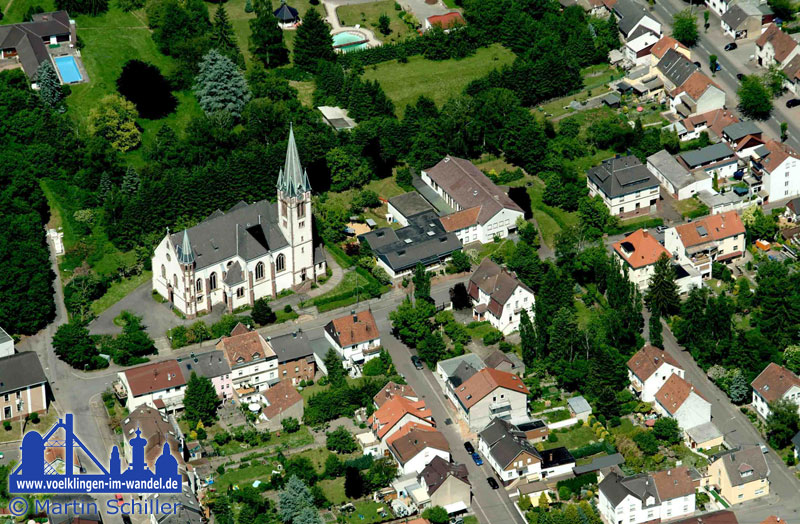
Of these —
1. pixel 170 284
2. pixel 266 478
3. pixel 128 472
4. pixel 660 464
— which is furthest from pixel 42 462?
pixel 660 464

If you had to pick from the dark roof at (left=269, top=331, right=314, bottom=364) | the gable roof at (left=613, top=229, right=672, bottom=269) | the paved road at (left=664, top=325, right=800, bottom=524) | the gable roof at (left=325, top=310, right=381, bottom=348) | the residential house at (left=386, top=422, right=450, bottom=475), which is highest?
the gable roof at (left=613, top=229, right=672, bottom=269)

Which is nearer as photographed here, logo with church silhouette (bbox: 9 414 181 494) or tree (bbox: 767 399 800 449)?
logo with church silhouette (bbox: 9 414 181 494)

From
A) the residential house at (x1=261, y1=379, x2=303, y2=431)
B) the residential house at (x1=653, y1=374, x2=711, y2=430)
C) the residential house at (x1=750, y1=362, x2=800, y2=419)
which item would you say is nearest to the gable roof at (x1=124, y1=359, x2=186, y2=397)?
the residential house at (x1=261, y1=379, x2=303, y2=431)

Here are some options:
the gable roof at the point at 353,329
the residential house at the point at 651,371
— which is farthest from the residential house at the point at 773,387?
the gable roof at the point at 353,329

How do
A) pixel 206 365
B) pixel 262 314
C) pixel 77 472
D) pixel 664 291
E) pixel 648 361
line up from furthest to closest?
1. pixel 664 291
2. pixel 262 314
3. pixel 648 361
4. pixel 206 365
5. pixel 77 472

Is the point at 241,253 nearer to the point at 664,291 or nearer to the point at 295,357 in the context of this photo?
the point at 295,357

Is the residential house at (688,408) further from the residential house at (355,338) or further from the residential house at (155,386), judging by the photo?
the residential house at (155,386)

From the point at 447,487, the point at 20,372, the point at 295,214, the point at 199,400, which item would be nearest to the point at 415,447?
the point at 447,487

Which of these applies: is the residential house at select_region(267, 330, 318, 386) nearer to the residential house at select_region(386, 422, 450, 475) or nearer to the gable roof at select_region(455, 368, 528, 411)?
the residential house at select_region(386, 422, 450, 475)

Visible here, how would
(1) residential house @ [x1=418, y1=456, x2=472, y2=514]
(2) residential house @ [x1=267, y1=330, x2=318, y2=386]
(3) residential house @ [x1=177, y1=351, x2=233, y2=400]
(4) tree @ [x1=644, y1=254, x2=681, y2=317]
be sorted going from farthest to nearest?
(4) tree @ [x1=644, y1=254, x2=681, y2=317], (2) residential house @ [x1=267, y1=330, x2=318, y2=386], (3) residential house @ [x1=177, y1=351, x2=233, y2=400], (1) residential house @ [x1=418, y1=456, x2=472, y2=514]
